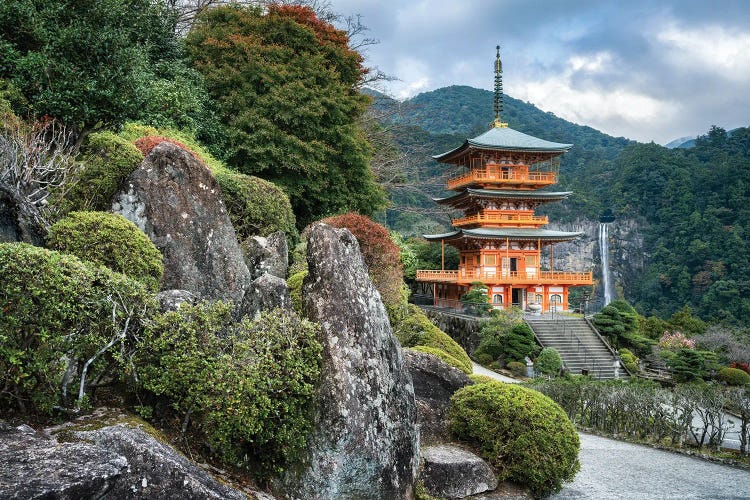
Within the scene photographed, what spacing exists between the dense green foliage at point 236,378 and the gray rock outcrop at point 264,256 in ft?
15.0

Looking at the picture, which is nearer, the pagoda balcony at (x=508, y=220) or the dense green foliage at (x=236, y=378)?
the dense green foliage at (x=236, y=378)

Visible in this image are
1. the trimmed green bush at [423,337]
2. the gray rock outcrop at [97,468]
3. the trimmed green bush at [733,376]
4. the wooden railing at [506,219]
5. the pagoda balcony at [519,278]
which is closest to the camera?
the gray rock outcrop at [97,468]

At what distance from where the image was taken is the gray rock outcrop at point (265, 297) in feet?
17.0

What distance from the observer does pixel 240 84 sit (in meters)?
16.9

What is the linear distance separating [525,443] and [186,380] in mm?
3865

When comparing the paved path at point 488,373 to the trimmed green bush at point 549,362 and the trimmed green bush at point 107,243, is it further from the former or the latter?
the trimmed green bush at point 107,243

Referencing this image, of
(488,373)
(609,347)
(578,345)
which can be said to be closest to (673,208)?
(609,347)

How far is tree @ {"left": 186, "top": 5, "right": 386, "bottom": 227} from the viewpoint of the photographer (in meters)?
16.2

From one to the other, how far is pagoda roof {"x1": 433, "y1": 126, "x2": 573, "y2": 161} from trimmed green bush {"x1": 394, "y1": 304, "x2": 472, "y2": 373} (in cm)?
1893

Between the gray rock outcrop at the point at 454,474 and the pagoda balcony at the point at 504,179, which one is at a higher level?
the pagoda balcony at the point at 504,179

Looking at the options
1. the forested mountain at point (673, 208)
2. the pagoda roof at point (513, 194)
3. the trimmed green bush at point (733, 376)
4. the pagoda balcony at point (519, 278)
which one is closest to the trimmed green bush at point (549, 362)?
the trimmed green bush at point (733, 376)

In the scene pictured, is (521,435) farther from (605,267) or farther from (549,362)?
(605,267)

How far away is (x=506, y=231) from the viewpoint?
2872 cm

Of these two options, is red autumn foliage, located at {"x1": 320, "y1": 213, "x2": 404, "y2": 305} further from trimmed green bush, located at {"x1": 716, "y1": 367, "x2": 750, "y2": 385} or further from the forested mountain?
the forested mountain
